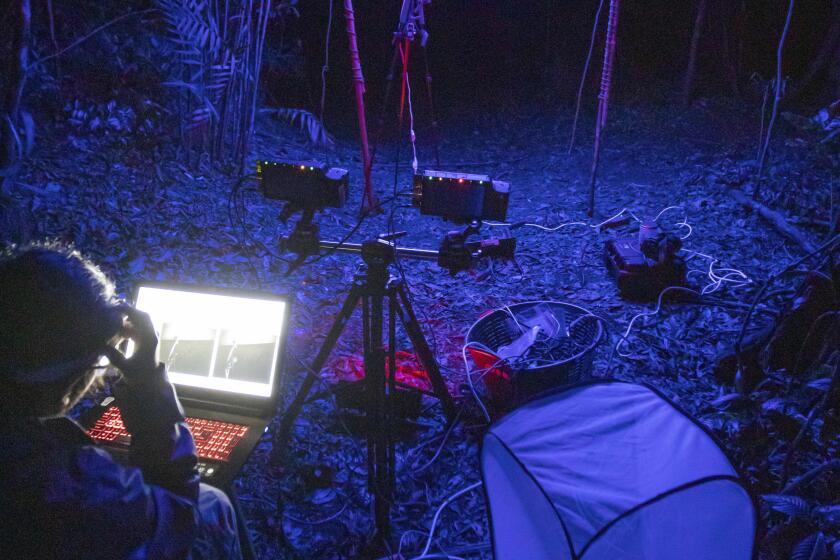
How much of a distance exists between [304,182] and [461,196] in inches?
Result: 27.5

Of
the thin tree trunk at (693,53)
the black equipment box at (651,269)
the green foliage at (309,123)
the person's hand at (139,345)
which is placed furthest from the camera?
the thin tree trunk at (693,53)

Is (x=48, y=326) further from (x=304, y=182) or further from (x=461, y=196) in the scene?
(x=461, y=196)

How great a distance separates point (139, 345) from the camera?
1.51 m

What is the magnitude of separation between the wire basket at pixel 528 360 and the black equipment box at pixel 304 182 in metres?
1.37

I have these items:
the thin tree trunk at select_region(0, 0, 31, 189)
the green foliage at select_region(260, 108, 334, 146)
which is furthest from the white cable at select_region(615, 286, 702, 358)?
the green foliage at select_region(260, 108, 334, 146)

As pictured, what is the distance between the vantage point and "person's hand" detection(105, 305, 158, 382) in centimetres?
149

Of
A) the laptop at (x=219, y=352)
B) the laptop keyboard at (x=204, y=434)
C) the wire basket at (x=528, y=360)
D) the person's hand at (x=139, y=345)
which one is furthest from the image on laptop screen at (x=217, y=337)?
the wire basket at (x=528, y=360)

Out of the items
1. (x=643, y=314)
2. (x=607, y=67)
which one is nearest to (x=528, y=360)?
(x=643, y=314)

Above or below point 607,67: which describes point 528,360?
below

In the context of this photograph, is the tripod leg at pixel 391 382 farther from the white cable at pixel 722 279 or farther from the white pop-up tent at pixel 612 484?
the white cable at pixel 722 279

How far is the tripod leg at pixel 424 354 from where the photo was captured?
2.36m

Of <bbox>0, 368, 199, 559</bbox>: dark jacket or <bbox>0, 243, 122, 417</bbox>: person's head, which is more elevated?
<bbox>0, 243, 122, 417</bbox>: person's head

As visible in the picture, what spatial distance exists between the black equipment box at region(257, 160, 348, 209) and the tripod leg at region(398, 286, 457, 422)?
1.75ft

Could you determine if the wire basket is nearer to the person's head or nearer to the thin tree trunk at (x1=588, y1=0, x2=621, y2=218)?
the person's head
